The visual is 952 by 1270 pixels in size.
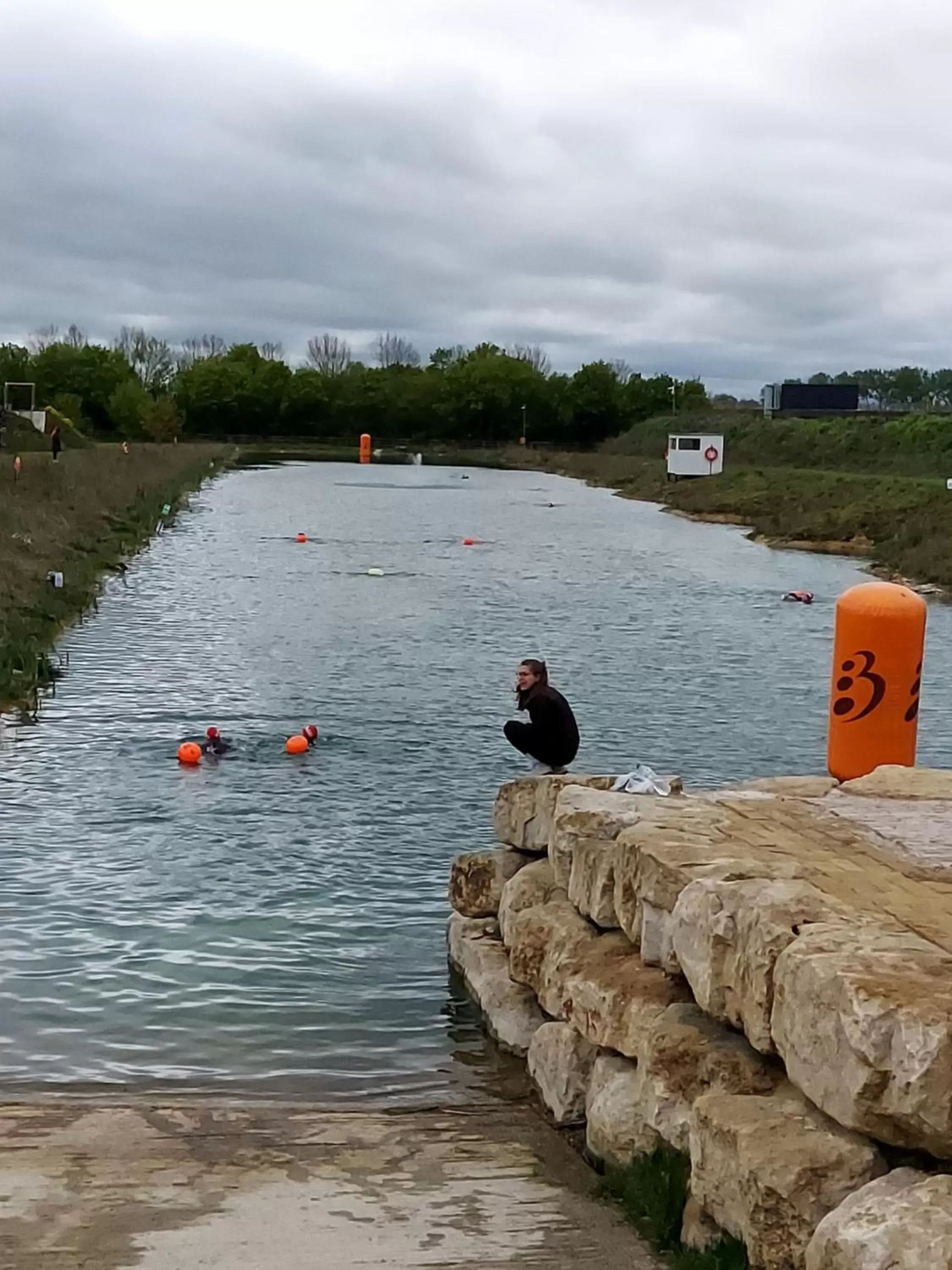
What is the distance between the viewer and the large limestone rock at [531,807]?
377 inches

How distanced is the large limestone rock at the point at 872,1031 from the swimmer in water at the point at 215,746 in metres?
11.5

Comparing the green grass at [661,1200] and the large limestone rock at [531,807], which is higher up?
the large limestone rock at [531,807]

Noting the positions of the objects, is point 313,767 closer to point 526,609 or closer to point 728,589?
point 526,609

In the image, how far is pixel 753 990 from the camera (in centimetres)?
614

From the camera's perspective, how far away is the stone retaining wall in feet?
16.9

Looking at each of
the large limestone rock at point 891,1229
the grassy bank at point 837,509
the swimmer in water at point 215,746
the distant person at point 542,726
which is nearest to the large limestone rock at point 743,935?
the large limestone rock at point 891,1229

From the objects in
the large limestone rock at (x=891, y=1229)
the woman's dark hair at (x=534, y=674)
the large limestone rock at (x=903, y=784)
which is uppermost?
the woman's dark hair at (x=534, y=674)

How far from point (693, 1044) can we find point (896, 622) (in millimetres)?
5107

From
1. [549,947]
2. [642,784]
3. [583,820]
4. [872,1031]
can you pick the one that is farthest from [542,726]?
[872,1031]

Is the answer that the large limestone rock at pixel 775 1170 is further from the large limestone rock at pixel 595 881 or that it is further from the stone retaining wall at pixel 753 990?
the large limestone rock at pixel 595 881

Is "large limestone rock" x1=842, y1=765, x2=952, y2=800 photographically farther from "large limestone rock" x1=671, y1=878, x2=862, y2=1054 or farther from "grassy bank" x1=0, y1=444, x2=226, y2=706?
"grassy bank" x1=0, y1=444, x2=226, y2=706

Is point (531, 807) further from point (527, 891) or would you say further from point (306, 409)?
point (306, 409)

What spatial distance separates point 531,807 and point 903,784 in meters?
2.30

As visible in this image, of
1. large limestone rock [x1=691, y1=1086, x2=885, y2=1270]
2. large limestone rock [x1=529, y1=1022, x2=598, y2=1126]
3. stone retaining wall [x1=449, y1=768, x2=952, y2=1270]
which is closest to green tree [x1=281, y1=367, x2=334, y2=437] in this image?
stone retaining wall [x1=449, y1=768, x2=952, y2=1270]
